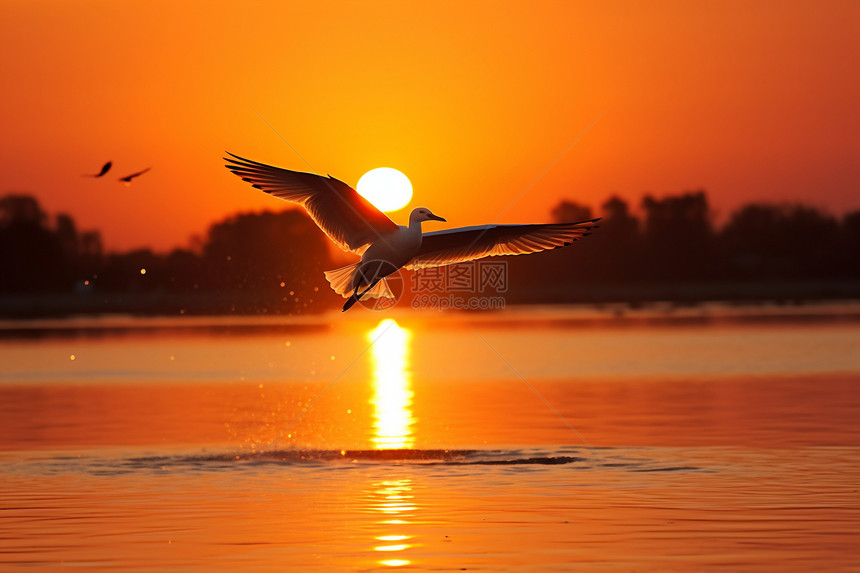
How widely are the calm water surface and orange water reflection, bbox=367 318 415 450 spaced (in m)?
0.14

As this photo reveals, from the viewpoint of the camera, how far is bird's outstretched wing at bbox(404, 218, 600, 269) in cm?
2323

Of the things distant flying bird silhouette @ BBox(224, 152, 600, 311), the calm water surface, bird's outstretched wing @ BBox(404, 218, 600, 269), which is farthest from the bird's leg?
the calm water surface

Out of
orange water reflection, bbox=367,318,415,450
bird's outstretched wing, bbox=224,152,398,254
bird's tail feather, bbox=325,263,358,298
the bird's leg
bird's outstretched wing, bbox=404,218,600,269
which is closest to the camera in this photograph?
bird's outstretched wing, bbox=224,152,398,254

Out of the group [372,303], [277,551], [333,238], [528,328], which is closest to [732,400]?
[372,303]

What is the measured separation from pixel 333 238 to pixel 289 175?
2.10m

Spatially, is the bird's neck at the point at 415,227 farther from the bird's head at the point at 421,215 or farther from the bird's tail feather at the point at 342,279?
the bird's tail feather at the point at 342,279

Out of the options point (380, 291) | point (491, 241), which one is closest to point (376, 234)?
point (380, 291)

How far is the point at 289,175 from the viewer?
67.5 feet

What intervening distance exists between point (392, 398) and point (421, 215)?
15124 millimetres

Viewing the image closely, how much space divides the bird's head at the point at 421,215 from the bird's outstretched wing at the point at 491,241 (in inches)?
39.4

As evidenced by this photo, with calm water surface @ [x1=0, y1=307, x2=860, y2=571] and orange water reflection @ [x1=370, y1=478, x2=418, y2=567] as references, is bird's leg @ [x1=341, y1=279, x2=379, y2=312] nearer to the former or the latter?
calm water surface @ [x1=0, y1=307, x2=860, y2=571]

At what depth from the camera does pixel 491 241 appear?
79.0 feet

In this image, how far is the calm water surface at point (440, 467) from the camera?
1505 centimetres

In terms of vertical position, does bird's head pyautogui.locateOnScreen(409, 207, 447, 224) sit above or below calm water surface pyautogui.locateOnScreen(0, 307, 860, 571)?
above
